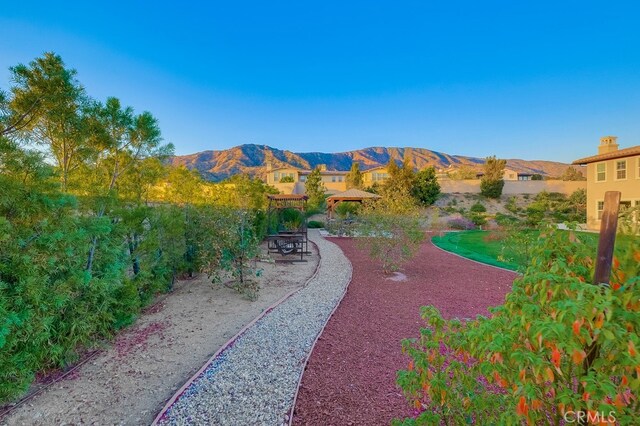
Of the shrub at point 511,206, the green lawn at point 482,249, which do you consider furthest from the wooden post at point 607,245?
the shrub at point 511,206

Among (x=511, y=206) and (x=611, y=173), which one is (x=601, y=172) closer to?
(x=611, y=173)

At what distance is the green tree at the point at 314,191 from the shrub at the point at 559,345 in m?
24.9

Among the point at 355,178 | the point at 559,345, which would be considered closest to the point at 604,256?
the point at 559,345

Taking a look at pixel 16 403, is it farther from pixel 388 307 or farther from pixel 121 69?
pixel 121 69

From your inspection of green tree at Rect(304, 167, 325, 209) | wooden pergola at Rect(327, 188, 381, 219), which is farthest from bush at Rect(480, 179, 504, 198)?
wooden pergola at Rect(327, 188, 381, 219)

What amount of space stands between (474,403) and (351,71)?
76.4ft

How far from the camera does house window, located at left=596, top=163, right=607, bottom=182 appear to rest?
18197 millimetres

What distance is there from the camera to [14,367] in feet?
9.96

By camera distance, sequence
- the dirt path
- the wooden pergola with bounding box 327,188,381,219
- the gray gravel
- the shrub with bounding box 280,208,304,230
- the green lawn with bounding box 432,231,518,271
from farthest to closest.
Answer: the wooden pergola with bounding box 327,188,381,219, the shrub with bounding box 280,208,304,230, the green lawn with bounding box 432,231,518,271, the dirt path, the gray gravel

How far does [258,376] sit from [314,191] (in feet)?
102

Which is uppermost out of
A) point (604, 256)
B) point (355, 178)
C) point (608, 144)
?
point (608, 144)

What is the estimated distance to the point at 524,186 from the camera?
37.7 meters

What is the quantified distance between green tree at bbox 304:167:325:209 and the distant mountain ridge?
Result: 53.4 m

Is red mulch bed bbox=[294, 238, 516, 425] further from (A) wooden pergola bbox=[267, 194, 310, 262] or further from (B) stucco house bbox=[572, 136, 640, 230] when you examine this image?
(B) stucco house bbox=[572, 136, 640, 230]
